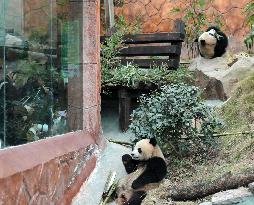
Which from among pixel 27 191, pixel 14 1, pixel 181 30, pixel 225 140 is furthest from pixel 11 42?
pixel 181 30

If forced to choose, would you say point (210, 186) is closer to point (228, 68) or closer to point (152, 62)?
point (152, 62)

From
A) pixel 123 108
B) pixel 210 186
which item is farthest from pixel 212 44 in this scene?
pixel 210 186

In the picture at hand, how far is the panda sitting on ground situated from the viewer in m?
10.3

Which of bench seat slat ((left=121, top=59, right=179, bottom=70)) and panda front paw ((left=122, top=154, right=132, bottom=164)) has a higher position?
bench seat slat ((left=121, top=59, right=179, bottom=70))

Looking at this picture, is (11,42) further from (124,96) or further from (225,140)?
(124,96)

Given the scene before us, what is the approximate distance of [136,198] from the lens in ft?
18.2

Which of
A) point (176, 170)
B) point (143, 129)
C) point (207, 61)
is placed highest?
point (207, 61)

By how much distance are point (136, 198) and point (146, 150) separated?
77 centimetres

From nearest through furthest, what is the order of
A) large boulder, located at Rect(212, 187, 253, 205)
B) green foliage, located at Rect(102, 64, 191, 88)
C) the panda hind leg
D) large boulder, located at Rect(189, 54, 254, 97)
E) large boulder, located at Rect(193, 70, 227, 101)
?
large boulder, located at Rect(212, 187, 253, 205) < the panda hind leg < green foliage, located at Rect(102, 64, 191, 88) < large boulder, located at Rect(189, 54, 254, 97) < large boulder, located at Rect(193, 70, 227, 101)

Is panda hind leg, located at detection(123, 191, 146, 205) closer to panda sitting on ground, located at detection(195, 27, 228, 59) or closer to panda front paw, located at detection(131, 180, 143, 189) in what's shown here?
panda front paw, located at detection(131, 180, 143, 189)

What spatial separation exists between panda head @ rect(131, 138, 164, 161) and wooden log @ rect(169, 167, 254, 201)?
0.82m

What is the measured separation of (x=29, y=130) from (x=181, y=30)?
226 inches

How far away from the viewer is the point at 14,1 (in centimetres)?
405

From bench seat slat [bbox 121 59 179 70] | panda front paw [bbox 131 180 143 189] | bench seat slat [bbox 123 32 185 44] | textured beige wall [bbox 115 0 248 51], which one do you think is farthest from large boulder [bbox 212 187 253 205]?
textured beige wall [bbox 115 0 248 51]
